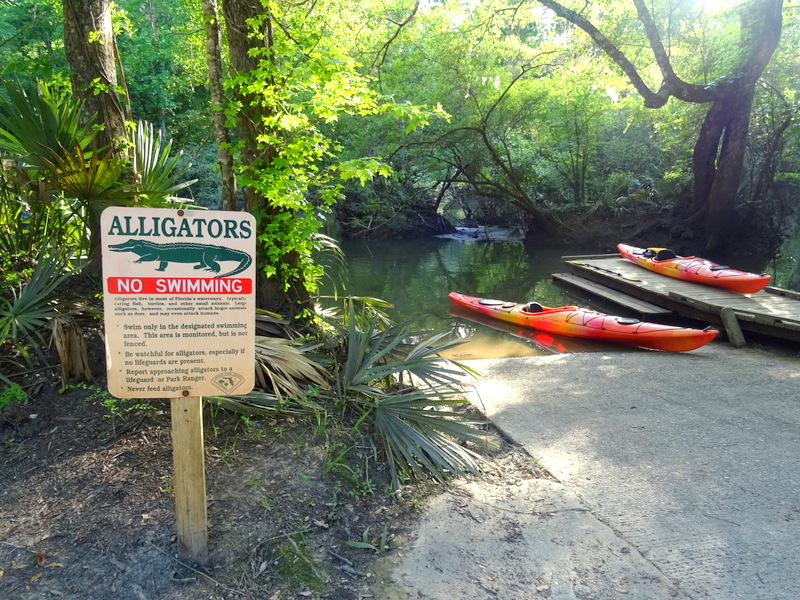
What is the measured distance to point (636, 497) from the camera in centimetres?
357

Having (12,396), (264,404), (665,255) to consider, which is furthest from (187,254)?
(665,255)

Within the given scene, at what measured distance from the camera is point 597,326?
10062 mm

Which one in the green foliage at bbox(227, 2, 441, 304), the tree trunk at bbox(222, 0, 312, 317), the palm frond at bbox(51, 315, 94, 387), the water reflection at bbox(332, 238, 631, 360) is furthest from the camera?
the water reflection at bbox(332, 238, 631, 360)

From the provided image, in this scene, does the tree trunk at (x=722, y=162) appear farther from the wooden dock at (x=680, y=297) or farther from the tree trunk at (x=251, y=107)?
the tree trunk at (x=251, y=107)

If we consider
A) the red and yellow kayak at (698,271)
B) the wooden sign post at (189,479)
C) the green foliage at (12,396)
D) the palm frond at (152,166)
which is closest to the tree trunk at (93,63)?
the palm frond at (152,166)

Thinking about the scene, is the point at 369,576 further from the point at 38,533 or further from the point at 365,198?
the point at 365,198

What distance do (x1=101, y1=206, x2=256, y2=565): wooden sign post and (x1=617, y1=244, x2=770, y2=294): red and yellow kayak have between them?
10949 millimetres

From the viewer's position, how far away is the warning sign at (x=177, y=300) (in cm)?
242

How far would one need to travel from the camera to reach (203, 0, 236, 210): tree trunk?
452 cm

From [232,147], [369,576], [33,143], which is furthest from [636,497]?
[33,143]

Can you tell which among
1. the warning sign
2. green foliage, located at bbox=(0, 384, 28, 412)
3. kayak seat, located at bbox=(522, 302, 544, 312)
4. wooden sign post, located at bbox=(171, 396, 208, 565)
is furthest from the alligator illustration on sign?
kayak seat, located at bbox=(522, 302, 544, 312)

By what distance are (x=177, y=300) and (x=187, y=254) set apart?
201 millimetres

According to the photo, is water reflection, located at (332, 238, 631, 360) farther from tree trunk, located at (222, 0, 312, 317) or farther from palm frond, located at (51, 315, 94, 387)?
palm frond, located at (51, 315, 94, 387)

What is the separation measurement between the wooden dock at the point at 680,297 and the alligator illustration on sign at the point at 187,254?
8458 millimetres
